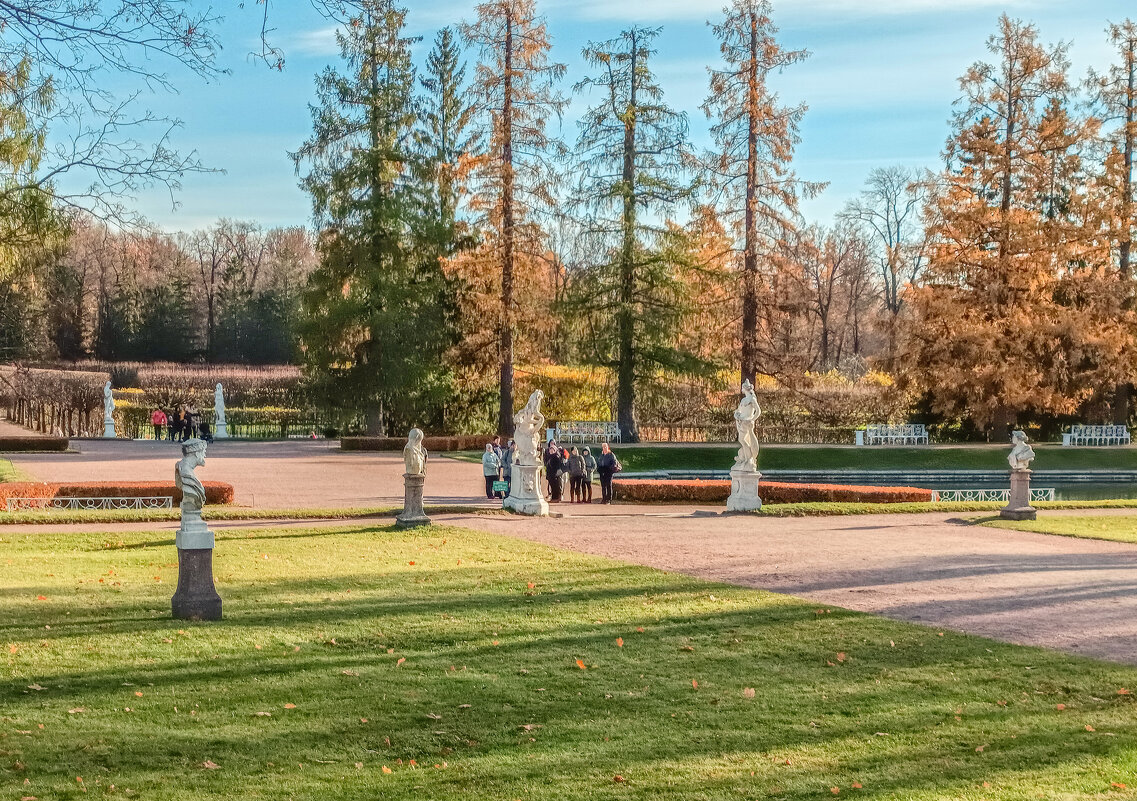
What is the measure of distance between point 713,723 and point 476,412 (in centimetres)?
3442

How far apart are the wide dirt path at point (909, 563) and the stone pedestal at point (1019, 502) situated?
1030mm

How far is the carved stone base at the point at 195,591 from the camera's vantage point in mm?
8656

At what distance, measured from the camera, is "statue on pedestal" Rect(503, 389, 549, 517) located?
18.4 meters

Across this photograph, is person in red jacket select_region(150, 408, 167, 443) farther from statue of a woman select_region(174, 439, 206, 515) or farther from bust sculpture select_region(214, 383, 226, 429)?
statue of a woman select_region(174, 439, 206, 515)

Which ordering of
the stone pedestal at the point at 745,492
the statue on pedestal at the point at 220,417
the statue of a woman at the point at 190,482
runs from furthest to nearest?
the statue on pedestal at the point at 220,417, the stone pedestal at the point at 745,492, the statue of a woman at the point at 190,482

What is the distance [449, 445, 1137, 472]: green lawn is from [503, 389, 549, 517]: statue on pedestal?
12206mm

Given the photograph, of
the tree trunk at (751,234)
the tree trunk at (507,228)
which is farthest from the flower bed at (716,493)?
the tree trunk at (507,228)

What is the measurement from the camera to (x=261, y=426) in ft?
137

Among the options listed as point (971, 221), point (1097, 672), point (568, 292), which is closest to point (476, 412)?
point (568, 292)

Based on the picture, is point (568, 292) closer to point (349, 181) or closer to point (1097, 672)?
point (349, 181)

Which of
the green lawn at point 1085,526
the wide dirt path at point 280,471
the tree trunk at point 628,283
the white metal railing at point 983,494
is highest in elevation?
the tree trunk at point 628,283

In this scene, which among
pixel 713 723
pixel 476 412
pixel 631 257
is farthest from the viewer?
pixel 476 412

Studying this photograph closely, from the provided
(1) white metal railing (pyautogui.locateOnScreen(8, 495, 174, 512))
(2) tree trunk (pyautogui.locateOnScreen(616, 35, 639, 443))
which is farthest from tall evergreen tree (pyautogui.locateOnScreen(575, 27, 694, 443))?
(1) white metal railing (pyautogui.locateOnScreen(8, 495, 174, 512))

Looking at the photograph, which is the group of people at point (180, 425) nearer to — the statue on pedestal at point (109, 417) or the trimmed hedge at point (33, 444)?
the statue on pedestal at point (109, 417)
